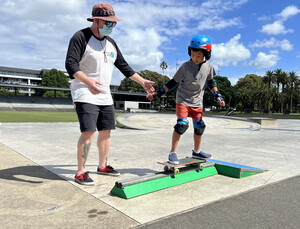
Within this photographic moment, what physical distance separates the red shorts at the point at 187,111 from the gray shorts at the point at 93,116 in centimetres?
103

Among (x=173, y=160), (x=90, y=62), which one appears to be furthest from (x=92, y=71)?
(x=173, y=160)

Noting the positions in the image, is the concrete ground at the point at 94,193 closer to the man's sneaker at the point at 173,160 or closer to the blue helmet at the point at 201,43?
the man's sneaker at the point at 173,160

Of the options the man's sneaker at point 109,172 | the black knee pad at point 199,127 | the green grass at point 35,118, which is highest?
the black knee pad at point 199,127

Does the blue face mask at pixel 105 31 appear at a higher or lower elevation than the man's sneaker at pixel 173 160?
higher

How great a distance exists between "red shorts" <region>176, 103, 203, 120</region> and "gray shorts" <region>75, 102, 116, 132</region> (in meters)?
1.03

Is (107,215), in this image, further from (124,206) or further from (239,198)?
(239,198)

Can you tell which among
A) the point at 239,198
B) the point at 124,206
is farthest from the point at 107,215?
the point at 239,198

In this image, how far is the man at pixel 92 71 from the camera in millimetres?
2988

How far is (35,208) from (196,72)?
2.74 metres

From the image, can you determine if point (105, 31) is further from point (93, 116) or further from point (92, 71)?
point (93, 116)

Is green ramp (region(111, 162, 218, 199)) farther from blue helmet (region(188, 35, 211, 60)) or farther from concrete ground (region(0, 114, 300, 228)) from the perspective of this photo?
blue helmet (region(188, 35, 211, 60))

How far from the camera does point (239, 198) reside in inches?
108

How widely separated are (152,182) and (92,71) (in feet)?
5.27

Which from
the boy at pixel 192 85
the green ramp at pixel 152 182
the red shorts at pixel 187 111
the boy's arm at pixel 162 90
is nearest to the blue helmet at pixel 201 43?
the boy at pixel 192 85
